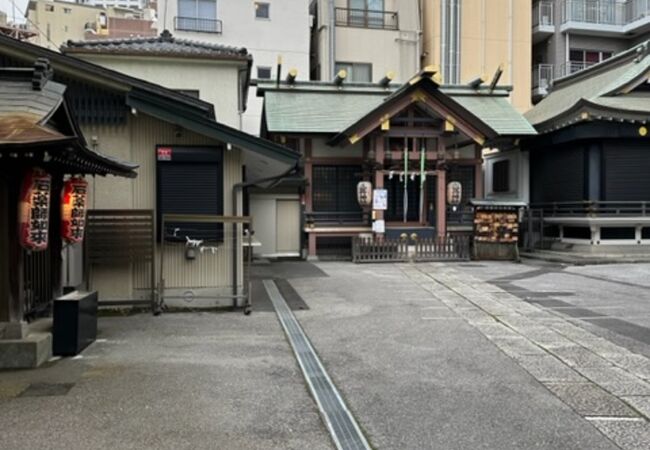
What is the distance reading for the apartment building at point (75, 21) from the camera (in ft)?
141

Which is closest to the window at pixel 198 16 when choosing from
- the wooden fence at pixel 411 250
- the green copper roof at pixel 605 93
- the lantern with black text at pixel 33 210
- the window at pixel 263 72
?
the window at pixel 263 72

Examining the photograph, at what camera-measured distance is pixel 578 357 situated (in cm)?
673

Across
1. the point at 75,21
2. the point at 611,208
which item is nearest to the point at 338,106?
the point at 611,208

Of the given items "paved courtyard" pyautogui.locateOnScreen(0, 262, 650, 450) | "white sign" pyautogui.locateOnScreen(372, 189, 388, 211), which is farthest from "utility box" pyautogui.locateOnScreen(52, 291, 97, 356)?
"white sign" pyautogui.locateOnScreen(372, 189, 388, 211)

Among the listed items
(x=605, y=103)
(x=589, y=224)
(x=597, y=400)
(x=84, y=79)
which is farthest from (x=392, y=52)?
(x=597, y=400)

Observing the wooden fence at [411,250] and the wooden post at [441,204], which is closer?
the wooden fence at [411,250]

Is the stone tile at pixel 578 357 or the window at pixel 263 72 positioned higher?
the window at pixel 263 72

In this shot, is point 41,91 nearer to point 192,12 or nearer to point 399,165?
point 399,165

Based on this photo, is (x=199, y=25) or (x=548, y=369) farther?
(x=199, y=25)

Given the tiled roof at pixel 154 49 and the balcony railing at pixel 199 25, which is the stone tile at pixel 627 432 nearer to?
the tiled roof at pixel 154 49

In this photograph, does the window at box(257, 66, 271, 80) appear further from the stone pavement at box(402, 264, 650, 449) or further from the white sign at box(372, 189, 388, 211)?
the stone pavement at box(402, 264, 650, 449)

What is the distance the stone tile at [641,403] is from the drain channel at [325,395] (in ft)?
8.85

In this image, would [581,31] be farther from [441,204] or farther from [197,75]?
[197,75]

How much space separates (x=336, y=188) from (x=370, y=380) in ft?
45.6
